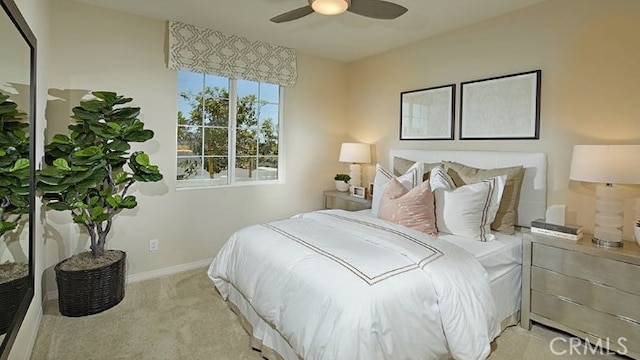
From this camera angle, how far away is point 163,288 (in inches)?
123

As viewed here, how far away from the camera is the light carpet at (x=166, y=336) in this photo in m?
Answer: 2.14

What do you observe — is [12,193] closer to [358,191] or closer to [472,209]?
[472,209]

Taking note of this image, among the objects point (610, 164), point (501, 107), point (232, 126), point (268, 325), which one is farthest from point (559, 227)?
point (232, 126)

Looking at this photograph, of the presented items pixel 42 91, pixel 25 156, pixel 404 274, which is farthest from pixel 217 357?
pixel 42 91

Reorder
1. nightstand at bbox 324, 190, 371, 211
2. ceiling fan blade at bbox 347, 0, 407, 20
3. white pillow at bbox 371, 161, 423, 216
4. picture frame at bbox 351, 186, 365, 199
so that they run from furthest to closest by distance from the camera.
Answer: picture frame at bbox 351, 186, 365, 199 < nightstand at bbox 324, 190, 371, 211 < white pillow at bbox 371, 161, 423, 216 < ceiling fan blade at bbox 347, 0, 407, 20

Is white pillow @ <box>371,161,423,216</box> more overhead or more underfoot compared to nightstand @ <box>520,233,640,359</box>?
more overhead

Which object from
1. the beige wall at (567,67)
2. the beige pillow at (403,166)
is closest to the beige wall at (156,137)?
the beige pillow at (403,166)

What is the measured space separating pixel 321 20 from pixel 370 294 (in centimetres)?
270

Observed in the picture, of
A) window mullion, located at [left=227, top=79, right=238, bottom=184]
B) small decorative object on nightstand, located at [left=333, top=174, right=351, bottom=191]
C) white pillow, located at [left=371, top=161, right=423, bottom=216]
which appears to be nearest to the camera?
white pillow, located at [left=371, top=161, right=423, bottom=216]

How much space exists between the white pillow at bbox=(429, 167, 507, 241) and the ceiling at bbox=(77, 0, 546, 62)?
152cm

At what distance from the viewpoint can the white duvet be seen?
5.16 ft

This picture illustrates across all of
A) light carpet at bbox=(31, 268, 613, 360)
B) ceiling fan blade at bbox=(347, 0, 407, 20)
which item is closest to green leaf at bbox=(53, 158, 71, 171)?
light carpet at bbox=(31, 268, 613, 360)

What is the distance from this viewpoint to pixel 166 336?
→ 2.34 metres

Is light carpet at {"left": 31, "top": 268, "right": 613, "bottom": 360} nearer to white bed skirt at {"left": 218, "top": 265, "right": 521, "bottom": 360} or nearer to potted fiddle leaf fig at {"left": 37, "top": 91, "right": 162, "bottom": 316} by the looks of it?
white bed skirt at {"left": 218, "top": 265, "right": 521, "bottom": 360}
